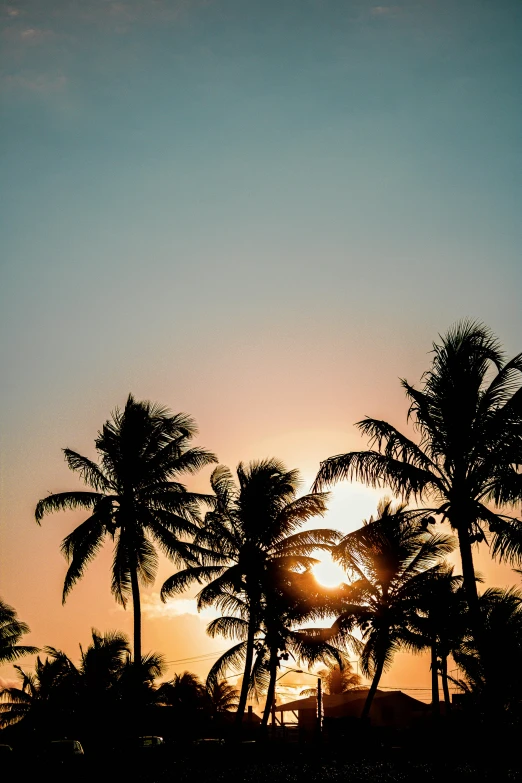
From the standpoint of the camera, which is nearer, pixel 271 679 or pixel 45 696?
pixel 271 679

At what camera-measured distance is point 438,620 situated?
3453 centimetres

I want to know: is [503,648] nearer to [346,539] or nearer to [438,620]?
[438,620]

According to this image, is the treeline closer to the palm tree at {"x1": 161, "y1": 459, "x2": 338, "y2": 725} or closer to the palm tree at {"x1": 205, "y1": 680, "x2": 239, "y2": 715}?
the palm tree at {"x1": 161, "y1": 459, "x2": 338, "y2": 725}

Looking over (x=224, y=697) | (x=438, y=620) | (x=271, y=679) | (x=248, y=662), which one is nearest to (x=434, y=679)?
(x=438, y=620)

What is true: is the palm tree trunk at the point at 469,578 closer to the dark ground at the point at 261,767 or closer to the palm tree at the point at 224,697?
the dark ground at the point at 261,767

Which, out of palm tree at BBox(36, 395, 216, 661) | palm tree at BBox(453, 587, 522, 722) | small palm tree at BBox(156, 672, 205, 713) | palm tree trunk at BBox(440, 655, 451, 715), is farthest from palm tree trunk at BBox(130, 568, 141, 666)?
small palm tree at BBox(156, 672, 205, 713)

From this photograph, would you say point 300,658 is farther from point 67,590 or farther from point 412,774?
point 412,774

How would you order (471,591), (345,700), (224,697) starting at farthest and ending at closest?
(224,697) → (345,700) → (471,591)

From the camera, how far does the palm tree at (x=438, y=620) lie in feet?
110

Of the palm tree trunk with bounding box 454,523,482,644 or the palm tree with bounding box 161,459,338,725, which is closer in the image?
the palm tree trunk with bounding box 454,523,482,644

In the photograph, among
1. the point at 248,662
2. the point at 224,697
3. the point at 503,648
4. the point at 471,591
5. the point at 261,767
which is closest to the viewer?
the point at 471,591

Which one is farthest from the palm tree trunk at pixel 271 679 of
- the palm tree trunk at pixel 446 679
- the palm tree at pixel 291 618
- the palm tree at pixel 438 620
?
the palm tree trunk at pixel 446 679

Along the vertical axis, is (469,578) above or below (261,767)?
above

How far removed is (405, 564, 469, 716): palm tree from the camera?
1325 inches
